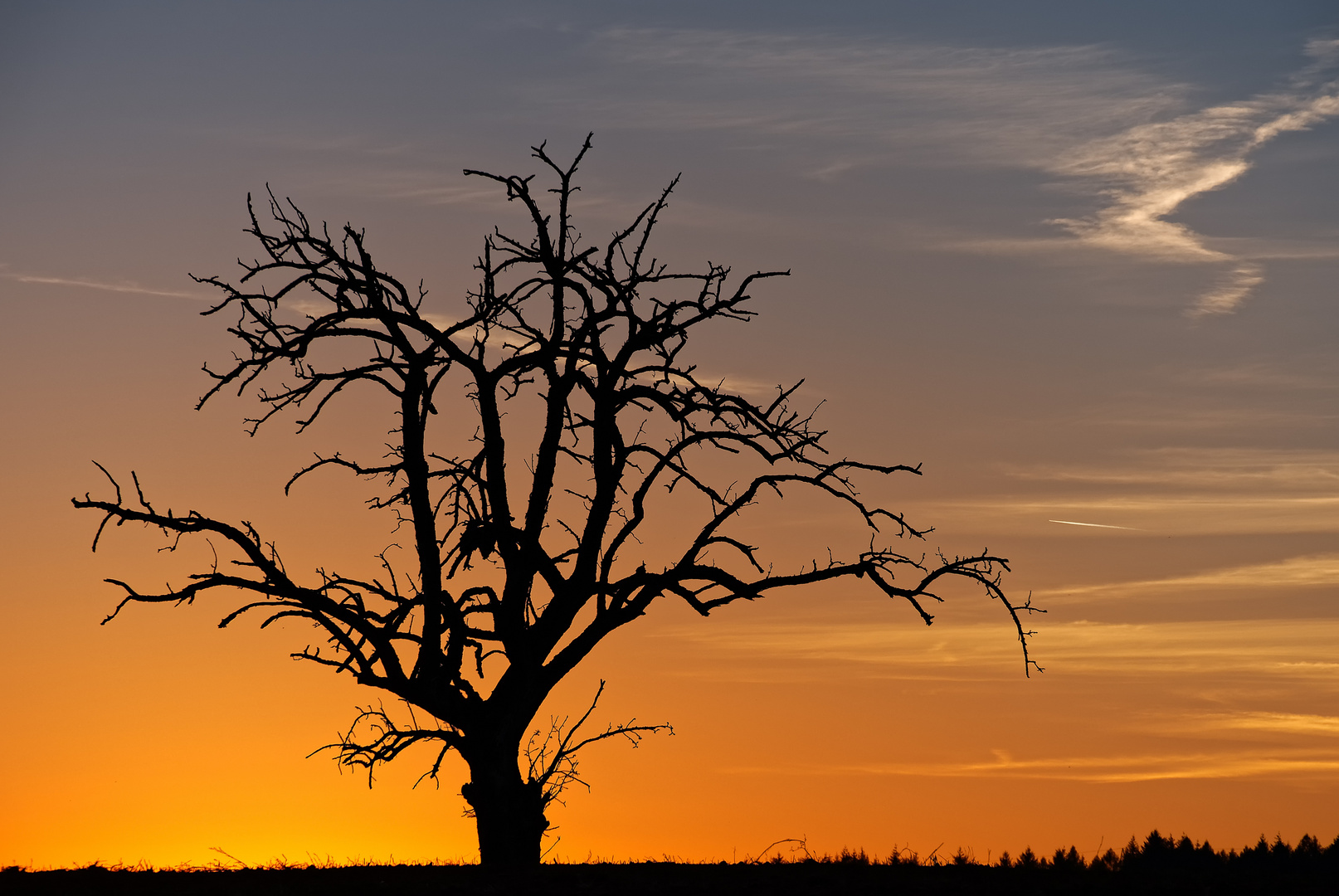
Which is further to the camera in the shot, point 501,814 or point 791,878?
point 501,814

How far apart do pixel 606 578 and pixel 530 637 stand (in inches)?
50.7

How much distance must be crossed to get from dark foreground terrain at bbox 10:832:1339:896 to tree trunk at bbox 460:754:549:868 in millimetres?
519

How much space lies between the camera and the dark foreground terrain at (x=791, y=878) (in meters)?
15.6

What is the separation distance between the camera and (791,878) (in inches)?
639

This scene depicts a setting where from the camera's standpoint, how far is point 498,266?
738 inches

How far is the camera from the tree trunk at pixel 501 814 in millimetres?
18375

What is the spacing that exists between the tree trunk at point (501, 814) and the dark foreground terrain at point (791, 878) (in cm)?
52

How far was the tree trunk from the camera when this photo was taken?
18.4m

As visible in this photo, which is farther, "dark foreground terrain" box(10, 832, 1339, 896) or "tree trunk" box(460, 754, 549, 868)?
"tree trunk" box(460, 754, 549, 868)

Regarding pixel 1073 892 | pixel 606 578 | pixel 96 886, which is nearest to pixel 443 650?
pixel 606 578

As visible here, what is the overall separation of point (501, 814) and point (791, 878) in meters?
4.19

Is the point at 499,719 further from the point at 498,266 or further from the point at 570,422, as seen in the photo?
the point at 498,266

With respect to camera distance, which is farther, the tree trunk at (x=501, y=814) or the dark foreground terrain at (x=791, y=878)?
the tree trunk at (x=501, y=814)

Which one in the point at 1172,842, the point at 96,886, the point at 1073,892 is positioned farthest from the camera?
the point at 1172,842
